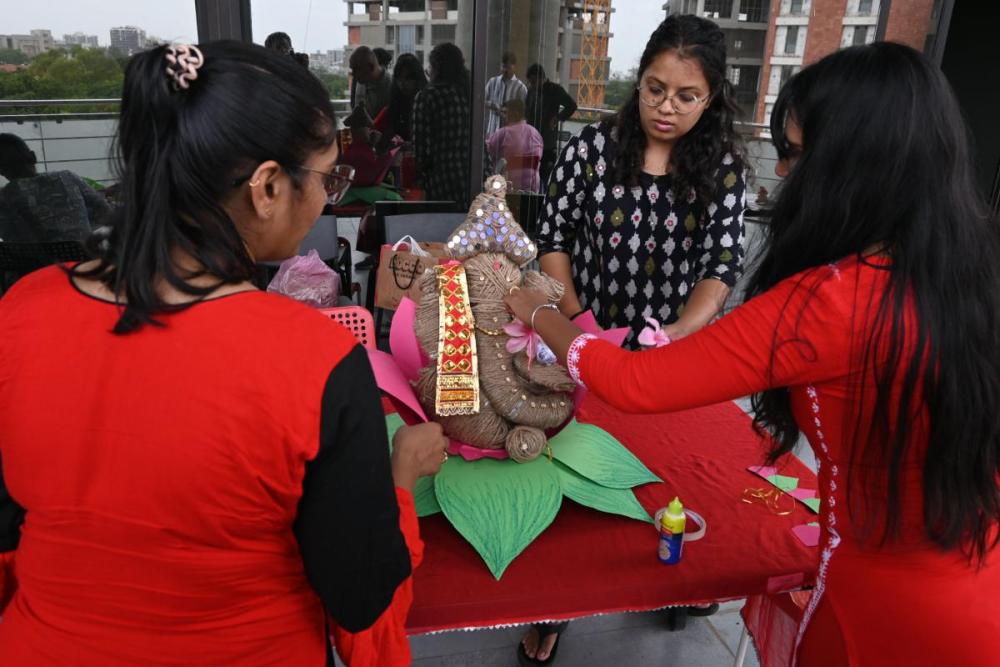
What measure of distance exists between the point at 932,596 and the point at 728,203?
1182 millimetres

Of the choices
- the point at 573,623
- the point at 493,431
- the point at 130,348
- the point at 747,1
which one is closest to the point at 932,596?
the point at 493,431

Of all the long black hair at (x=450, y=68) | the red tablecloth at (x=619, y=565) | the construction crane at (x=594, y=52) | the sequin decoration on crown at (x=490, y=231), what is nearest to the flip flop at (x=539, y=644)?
the red tablecloth at (x=619, y=565)

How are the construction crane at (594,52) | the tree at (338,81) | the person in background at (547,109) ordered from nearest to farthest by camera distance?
the tree at (338,81), the person in background at (547,109), the construction crane at (594,52)

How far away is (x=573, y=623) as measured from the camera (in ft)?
6.80

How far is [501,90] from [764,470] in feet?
9.89

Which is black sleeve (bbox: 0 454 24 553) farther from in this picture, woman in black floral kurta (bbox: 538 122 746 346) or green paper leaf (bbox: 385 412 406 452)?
woman in black floral kurta (bbox: 538 122 746 346)

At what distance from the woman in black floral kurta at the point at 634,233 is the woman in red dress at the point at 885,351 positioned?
2.78 ft

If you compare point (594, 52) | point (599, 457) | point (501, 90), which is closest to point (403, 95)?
point (501, 90)

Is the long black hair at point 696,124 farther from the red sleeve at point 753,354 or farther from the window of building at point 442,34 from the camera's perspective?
the window of building at point 442,34

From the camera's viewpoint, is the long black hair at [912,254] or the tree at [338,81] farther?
the tree at [338,81]

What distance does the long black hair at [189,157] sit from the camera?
0.71 meters

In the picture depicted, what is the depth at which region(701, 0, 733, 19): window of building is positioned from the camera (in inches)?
179

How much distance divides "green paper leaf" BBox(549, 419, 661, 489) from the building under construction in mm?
2754

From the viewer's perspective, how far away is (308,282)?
8.68 ft
